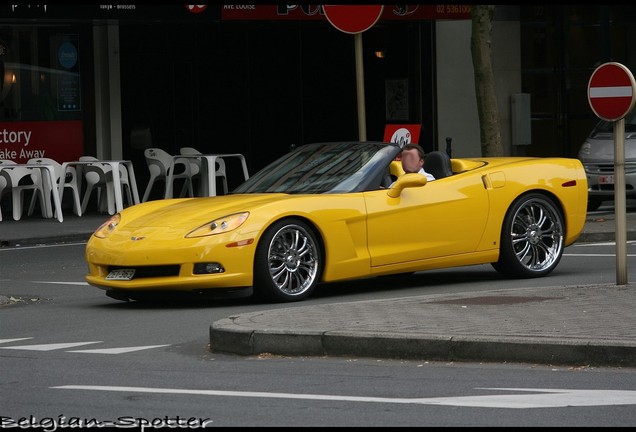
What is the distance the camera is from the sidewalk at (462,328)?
27.6 feet

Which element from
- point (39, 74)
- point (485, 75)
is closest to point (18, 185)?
point (39, 74)

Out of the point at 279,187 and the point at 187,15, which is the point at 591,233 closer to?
the point at 279,187

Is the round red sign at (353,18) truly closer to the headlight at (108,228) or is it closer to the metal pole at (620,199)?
the headlight at (108,228)

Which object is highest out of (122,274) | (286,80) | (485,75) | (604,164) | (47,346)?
(286,80)

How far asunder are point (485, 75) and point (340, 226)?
9.24 metres

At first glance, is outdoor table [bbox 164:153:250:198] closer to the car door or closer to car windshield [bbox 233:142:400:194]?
car windshield [bbox 233:142:400:194]

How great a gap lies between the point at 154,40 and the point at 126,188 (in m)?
3.53

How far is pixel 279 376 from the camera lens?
8.18 metres

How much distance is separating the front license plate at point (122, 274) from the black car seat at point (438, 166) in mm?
2905

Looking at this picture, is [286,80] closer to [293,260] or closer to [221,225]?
[293,260]

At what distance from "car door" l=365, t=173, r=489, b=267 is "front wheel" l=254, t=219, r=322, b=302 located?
1.90ft

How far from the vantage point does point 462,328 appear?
9.05m

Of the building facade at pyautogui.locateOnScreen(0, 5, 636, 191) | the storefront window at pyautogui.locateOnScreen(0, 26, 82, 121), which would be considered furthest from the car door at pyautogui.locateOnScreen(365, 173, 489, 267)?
the storefront window at pyautogui.locateOnScreen(0, 26, 82, 121)

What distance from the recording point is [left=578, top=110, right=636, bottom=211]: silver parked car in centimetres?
2134
